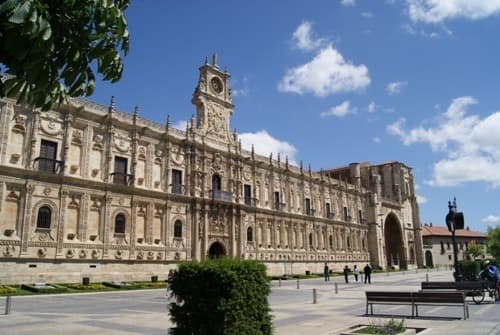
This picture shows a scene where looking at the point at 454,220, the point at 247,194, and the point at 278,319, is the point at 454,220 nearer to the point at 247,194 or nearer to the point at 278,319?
the point at 278,319

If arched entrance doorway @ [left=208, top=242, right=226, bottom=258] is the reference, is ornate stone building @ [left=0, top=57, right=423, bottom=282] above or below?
above

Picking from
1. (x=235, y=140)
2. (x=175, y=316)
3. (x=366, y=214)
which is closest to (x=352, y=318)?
(x=175, y=316)

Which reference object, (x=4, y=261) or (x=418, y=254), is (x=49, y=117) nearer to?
(x=4, y=261)

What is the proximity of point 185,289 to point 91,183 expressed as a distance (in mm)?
24207

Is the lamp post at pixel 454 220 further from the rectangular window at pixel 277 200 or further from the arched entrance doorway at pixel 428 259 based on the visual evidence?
the arched entrance doorway at pixel 428 259

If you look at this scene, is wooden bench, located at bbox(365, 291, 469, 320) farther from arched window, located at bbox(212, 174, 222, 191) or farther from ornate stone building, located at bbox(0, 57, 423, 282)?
arched window, located at bbox(212, 174, 222, 191)

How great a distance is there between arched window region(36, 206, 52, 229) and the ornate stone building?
0.07m

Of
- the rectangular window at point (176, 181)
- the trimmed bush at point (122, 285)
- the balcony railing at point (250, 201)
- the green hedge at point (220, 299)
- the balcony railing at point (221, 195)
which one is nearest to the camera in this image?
the green hedge at point (220, 299)

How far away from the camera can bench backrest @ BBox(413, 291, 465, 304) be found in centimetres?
1229

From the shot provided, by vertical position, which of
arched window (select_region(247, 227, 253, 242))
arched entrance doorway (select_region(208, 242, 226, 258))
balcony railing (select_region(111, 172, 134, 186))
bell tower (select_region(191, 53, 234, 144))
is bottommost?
arched entrance doorway (select_region(208, 242, 226, 258))

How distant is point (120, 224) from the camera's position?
30.5m

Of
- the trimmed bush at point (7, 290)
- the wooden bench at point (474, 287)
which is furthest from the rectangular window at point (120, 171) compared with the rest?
the wooden bench at point (474, 287)

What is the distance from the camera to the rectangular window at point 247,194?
42.8 meters

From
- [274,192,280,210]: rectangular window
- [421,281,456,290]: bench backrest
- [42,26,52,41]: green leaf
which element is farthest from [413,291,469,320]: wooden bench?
[274,192,280,210]: rectangular window
